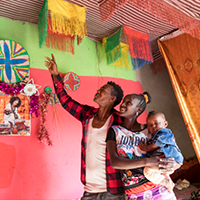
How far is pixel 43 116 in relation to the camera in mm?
2984

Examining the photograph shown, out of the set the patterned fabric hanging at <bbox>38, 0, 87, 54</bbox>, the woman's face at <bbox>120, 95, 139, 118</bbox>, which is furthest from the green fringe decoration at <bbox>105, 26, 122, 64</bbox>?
the woman's face at <bbox>120, 95, 139, 118</bbox>

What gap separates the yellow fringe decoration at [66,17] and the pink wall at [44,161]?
2.40 feet

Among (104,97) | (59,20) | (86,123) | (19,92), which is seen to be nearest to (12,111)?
(19,92)

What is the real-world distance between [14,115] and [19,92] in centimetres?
31

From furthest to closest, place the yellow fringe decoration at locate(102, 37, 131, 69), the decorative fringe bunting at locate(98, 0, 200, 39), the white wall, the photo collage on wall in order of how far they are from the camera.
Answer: the white wall
the yellow fringe decoration at locate(102, 37, 131, 69)
the photo collage on wall
the decorative fringe bunting at locate(98, 0, 200, 39)

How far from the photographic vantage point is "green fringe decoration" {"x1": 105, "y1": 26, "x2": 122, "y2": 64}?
3.42 m

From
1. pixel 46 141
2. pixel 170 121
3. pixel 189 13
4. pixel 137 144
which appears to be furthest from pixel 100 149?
pixel 170 121

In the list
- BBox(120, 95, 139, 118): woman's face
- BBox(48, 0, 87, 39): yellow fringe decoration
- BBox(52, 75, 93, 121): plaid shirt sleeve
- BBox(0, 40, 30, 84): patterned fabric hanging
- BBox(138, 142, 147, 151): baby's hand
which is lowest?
BBox(138, 142, 147, 151): baby's hand

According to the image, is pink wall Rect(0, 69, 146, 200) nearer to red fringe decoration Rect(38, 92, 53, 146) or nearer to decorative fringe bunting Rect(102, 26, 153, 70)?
red fringe decoration Rect(38, 92, 53, 146)

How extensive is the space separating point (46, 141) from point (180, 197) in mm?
2272

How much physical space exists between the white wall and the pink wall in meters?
1.61

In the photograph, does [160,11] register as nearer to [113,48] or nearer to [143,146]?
[113,48]

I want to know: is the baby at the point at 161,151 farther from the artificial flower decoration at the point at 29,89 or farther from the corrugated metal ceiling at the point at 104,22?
the corrugated metal ceiling at the point at 104,22

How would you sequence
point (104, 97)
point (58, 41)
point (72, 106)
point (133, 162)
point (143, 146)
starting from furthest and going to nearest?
point (58, 41) → point (72, 106) → point (104, 97) → point (143, 146) → point (133, 162)
